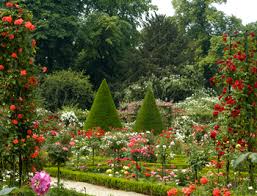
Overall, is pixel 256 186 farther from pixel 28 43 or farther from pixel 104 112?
pixel 104 112

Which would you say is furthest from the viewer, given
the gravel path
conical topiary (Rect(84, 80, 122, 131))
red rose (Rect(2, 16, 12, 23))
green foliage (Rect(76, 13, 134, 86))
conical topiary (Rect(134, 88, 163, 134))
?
green foliage (Rect(76, 13, 134, 86))

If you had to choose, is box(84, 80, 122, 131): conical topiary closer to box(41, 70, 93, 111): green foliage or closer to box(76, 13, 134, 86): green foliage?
box(41, 70, 93, 111): green foliage

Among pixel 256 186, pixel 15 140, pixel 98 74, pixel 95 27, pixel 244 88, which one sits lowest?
pixel 256 186

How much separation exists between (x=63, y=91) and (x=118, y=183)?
1528 cm

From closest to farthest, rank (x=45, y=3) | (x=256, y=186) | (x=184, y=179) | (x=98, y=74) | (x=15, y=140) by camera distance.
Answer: (x=15, y=140) < (x=256, y=186) < (x=184, y=179) < (x=45, y=3) < (x=98, y=74)

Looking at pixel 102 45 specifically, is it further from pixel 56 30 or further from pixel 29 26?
pixel 29 26

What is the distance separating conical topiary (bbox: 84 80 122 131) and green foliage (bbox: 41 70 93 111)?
261 inches

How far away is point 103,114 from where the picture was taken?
16484 mm

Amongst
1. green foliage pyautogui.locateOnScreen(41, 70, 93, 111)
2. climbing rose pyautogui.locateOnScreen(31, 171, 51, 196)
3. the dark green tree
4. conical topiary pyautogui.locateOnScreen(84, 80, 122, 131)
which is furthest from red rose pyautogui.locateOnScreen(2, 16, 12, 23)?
the dark green tree

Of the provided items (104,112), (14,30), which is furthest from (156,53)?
(14,30)

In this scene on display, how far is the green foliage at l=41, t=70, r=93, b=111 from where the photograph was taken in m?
23.3

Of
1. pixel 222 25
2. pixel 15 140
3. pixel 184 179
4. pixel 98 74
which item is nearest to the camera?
pixel 15 140

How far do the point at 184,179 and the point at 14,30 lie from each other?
4.16 m

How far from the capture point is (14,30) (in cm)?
702
